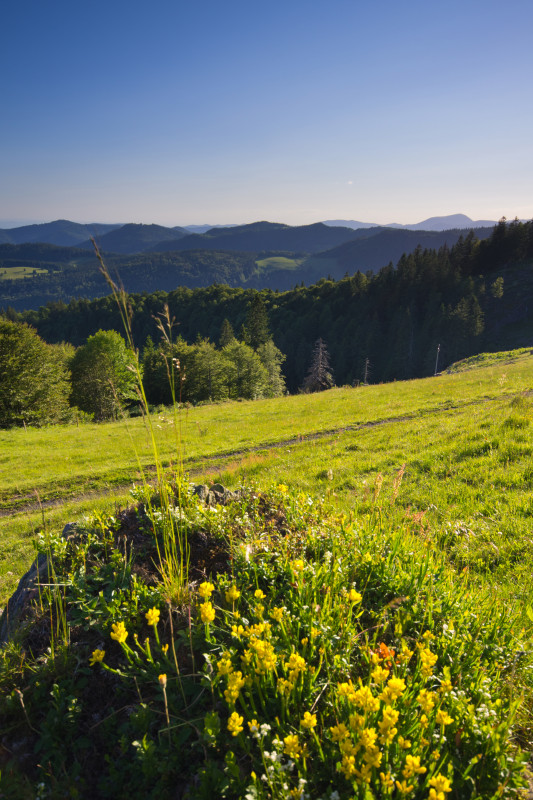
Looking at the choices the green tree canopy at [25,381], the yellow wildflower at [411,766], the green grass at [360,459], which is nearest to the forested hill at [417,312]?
the green tree canopy at [25,381]

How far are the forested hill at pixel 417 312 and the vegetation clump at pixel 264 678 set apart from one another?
72997 mm

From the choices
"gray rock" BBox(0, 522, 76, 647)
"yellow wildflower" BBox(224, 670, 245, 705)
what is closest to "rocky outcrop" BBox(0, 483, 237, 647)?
"gray rock" BBox(0, 522, 76, 647)

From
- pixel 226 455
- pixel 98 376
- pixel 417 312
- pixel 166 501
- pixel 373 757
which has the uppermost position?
pixel 417 312

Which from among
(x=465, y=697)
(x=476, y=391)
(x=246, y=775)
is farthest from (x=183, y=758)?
(x=476, y=391)

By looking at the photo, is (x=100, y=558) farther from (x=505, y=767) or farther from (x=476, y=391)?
(x=476, y=391)

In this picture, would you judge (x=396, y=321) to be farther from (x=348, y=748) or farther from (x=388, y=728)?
(x=348, y=748)

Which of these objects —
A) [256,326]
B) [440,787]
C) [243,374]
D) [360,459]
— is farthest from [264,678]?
[256,326]

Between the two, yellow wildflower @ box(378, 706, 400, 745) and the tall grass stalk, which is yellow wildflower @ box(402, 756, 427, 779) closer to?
yellow wildflower @ box(378, 706, 400, 745)

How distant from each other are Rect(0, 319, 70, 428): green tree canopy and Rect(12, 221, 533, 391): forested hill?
35656mm

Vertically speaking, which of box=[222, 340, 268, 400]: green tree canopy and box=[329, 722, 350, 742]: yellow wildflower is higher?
box=[329, 722, 350, 742]: yellow wildflower

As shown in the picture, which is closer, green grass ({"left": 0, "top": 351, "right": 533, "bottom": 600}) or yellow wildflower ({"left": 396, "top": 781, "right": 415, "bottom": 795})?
yellow wildflower ({"left": 396, "top": 781, "right": 415, "bottom": 795})

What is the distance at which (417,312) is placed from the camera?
92438 mm

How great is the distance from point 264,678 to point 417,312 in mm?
100721

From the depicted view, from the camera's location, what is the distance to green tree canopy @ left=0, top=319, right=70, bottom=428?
33438 mm
